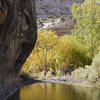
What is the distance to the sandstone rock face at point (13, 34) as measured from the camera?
13.0 m

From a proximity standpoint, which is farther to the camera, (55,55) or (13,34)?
(55,55)

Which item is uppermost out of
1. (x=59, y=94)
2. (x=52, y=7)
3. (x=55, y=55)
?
(x=52, y=7)

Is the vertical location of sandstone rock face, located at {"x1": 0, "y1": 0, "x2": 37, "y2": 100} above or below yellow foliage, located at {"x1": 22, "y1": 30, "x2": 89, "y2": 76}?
above

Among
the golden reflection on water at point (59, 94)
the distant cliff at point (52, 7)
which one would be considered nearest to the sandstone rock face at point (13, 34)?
the golden reflection on water at point (59, 94)

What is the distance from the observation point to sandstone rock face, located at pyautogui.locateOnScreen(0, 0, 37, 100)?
510 inches

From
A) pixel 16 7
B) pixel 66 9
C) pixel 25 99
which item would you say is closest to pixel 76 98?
pixel 25 99

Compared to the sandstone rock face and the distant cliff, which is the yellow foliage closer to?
the sandstone rock face

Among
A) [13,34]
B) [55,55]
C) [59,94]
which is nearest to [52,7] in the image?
[55,55]

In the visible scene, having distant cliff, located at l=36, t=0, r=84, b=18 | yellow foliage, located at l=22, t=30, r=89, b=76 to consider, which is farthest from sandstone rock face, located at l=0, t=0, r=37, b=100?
distant cliff, located at l=36, t=0, r=84, b=18

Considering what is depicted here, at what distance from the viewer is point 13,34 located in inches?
558

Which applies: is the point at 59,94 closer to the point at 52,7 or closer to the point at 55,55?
the point at 55,55

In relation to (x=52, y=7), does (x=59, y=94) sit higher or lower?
lower

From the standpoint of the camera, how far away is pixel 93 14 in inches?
1291

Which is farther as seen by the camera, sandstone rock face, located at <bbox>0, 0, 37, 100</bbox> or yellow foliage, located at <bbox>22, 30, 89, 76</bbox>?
yellow foliage, located at <bbox>22, 30, 89, 76</bbox>
